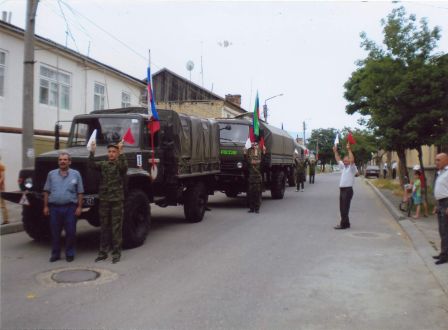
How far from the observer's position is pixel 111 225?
736cm

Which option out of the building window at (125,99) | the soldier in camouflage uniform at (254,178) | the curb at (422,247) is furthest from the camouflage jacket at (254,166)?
the building window at (125,99)

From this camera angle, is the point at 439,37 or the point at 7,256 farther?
the point at 439,37

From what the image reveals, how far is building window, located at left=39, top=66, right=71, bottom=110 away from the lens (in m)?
17.3

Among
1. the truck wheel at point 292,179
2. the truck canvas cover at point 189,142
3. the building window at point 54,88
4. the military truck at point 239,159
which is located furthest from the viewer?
the truck wheel at point 292,179

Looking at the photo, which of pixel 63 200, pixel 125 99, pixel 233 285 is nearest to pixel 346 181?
pixel 233 285

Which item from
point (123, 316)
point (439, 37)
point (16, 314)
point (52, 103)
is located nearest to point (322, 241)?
point (123, 316)

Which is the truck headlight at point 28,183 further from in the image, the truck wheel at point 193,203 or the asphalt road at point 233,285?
the truck wheel at point 193,203

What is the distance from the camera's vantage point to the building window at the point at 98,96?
20.9 meters

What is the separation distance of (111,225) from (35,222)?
82.2 inches

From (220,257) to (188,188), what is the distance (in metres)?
3.79

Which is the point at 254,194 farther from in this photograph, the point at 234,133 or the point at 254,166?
the point at 234,133

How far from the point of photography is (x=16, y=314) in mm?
4820

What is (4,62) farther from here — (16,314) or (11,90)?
(16,314)

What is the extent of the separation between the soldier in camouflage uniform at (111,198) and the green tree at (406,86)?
29.1ft
